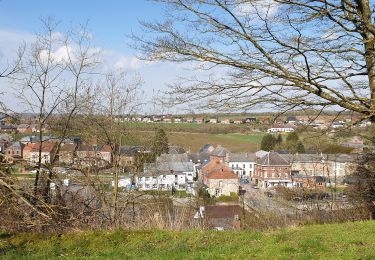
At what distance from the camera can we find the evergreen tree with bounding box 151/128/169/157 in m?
12.6

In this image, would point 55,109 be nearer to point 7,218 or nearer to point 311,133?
point 7,218

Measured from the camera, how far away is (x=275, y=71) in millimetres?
6340

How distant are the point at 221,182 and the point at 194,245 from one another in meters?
29.5

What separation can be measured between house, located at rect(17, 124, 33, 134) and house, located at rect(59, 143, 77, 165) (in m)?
0.94

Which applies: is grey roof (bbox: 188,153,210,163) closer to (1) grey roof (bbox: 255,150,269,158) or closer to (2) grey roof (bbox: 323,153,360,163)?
(1) grey roof (bbox: 255,150,269,158)

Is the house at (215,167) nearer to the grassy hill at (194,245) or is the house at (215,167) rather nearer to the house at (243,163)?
the house at (243,163)

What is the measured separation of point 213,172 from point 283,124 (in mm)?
35382

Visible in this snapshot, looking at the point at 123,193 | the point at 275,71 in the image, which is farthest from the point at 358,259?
the point at 123,193

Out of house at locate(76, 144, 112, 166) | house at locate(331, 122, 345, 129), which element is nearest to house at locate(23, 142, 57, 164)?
house at locate(76, 144, 112, 166)

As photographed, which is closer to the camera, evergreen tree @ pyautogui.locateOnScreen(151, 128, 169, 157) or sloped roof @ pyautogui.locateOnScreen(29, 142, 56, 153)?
sloped roof @ pyautogui.locateOnScreen(29, 142, 56, 153)

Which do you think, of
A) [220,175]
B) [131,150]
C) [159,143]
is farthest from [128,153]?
[220,175]

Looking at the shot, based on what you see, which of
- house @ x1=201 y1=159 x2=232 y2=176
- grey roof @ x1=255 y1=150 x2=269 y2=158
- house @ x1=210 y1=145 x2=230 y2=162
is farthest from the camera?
house @ x1=210 y1=145 x2=230 y2=162

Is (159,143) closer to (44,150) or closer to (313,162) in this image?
(44,150)

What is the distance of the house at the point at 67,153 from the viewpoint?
36.2 feet
